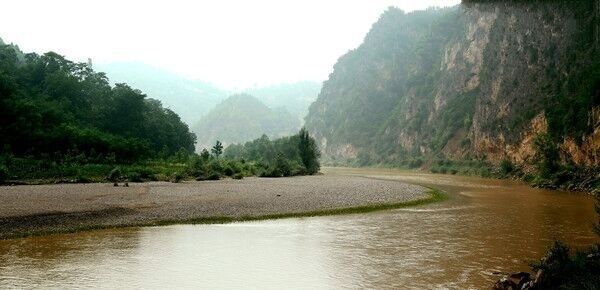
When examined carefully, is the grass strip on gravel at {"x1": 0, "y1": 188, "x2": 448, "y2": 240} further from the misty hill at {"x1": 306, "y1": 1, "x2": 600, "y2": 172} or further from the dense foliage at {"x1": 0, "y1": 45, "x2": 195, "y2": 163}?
the dense foliage at {"x1": 0, "y1": 45, "x2": 195, "y2": 163}

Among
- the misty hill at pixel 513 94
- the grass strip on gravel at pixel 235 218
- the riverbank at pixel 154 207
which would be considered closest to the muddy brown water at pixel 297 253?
the grass strip on gravel at pixel 235 218

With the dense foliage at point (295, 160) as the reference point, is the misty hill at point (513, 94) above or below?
above

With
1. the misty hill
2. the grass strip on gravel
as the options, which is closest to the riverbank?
the grass strip on gravel

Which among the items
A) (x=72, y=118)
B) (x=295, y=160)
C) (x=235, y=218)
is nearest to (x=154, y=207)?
(x=235, y=218)

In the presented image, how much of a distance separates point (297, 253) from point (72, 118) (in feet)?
236

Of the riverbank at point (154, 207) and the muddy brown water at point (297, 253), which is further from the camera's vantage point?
the riverbank at point (154, 207)

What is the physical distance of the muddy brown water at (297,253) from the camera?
1427 cm

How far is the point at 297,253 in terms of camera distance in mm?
18297

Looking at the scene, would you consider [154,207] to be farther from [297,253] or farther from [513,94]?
[513,94]

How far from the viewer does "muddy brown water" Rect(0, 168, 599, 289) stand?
14.3m

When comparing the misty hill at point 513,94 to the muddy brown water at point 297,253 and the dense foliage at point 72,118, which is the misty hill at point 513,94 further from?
the dense foliage at point 72,118

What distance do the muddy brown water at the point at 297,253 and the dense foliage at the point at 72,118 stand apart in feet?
143

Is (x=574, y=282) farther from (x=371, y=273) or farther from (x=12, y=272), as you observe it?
(x=12, y=272)

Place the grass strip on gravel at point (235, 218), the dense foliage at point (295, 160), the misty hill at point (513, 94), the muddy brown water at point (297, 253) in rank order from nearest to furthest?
the muddy brown water at point (297, 253) → the grass strip on gravel at point (235, 218) → the misty hill at point (513, 94) → the dense foliage at point (295, 160)
